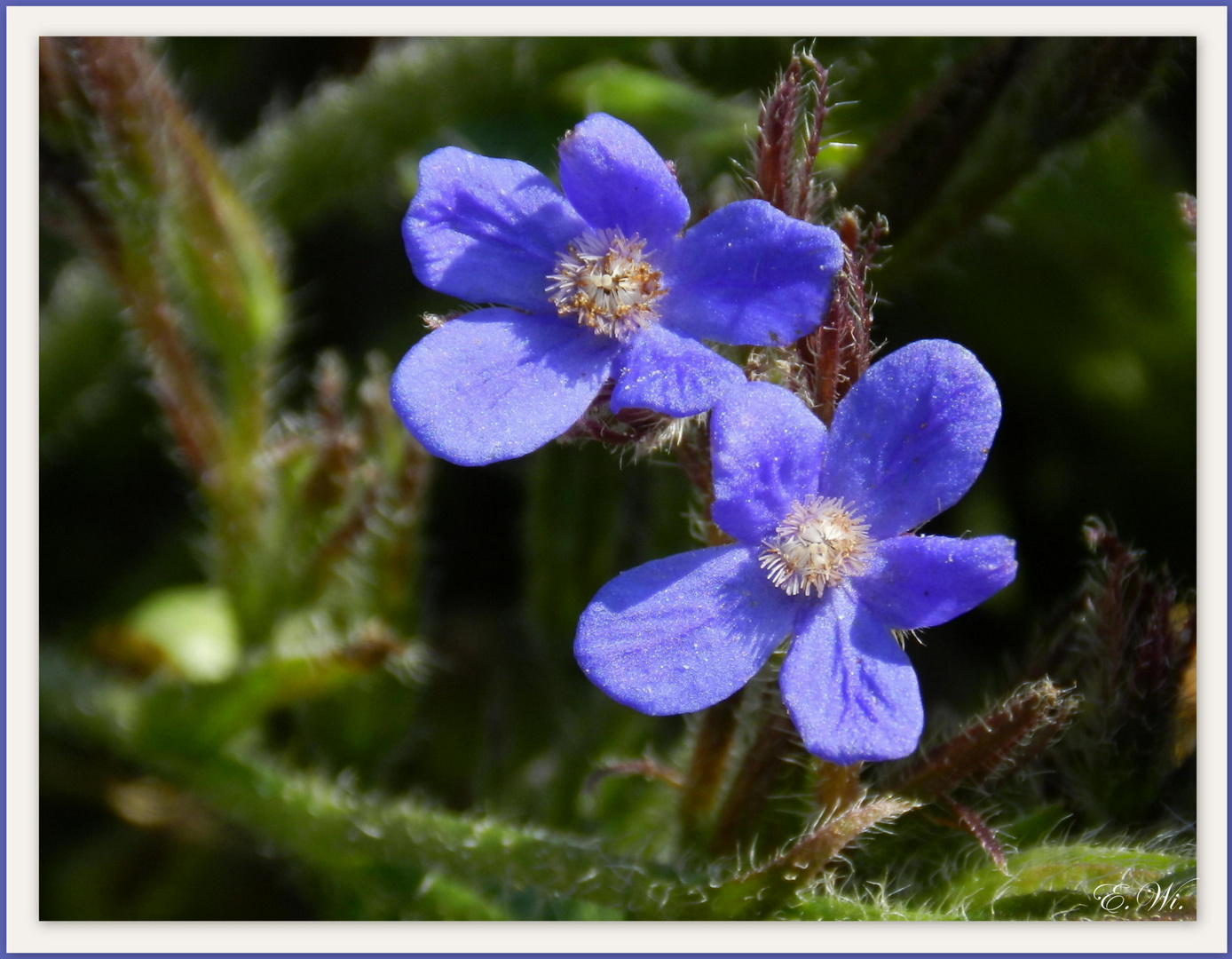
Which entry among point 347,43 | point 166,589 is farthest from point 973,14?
point 166,589

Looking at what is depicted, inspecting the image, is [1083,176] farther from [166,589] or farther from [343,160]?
[166,589]

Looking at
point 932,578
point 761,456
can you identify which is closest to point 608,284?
point 761,456

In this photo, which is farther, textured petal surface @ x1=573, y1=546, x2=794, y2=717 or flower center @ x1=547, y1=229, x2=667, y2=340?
flower center @ x1=547, y1=229, x2=667, y2=340

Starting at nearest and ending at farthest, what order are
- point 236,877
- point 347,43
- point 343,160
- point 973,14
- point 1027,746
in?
point 1027,746 < point 973,14 < point 236,877 < point 343,160 < point 347,43

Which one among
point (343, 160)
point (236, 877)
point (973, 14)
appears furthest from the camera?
point (343, 160)

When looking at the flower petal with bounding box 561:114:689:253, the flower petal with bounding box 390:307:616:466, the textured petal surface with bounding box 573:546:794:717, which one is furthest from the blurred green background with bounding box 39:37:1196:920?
the textured petal surface with bounding box 573:546:794:717

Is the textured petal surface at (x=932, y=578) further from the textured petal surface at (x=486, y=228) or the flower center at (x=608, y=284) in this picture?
the textured petal surface at (x=486, y=228)

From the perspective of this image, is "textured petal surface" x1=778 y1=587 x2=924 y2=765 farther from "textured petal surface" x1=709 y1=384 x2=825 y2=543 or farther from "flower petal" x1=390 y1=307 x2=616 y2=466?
"flower petal" x1=390 y1=307 x2=616 y2=466
